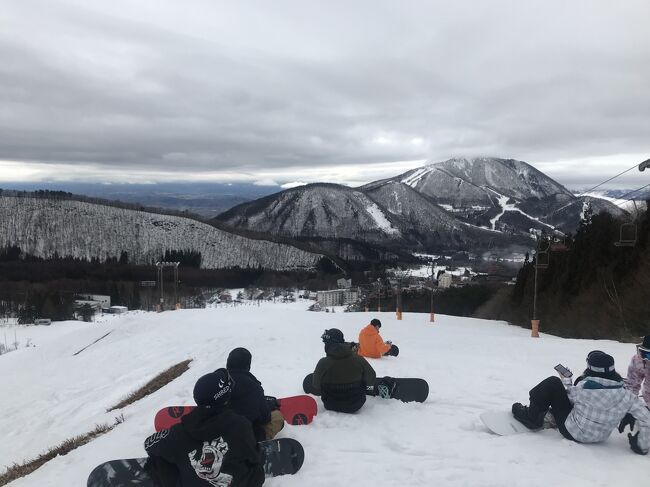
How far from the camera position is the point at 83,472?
669 cm

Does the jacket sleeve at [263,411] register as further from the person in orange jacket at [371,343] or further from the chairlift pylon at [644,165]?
the chairlift pylon at [644,165]

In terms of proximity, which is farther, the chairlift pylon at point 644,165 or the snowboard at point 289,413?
the chairlift pylon at point 644,165

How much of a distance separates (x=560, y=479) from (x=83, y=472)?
6468 mm

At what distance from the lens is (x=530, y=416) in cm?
693

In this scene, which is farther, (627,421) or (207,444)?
(627,421)

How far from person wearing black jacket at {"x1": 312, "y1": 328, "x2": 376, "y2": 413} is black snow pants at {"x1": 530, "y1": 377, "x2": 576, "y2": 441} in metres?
2.86

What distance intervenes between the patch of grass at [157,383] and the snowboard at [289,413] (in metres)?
5.96

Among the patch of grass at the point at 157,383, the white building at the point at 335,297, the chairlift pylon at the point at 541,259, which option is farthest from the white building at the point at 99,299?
the patch of grass at the point at 157,383

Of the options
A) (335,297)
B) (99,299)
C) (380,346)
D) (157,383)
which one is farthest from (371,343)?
(99,299)

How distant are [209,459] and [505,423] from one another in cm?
483

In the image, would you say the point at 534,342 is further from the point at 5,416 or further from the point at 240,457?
the point at 5,416

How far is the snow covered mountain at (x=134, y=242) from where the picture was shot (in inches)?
7111

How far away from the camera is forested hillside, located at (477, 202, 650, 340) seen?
2478cm

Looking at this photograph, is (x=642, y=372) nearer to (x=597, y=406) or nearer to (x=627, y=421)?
(x=627, y=421)
